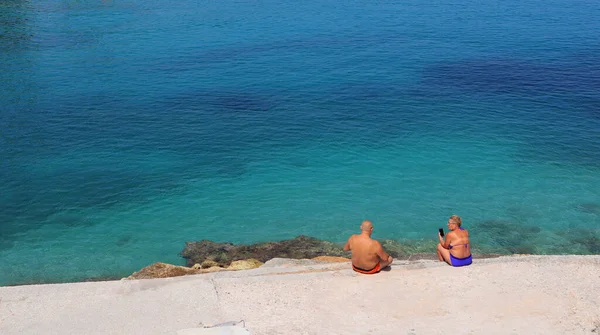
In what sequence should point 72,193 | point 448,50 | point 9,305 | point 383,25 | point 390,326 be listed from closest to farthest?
point 390,326 → point 9,305 → point 72,193 → point 448,50 → point 383,25

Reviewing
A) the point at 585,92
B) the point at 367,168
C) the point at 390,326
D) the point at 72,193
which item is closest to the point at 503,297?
the point at 390,326

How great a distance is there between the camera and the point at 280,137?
28.2 m

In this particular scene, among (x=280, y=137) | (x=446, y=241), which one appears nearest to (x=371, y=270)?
(x=446, y=241)

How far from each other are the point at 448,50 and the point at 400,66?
5489 millimetres

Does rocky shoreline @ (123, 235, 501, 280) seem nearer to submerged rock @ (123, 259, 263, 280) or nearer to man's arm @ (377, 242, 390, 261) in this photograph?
submerged rock @ (123, 259, 263, 280)

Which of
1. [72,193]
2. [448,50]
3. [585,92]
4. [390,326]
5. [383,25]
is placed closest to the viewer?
[390,326]

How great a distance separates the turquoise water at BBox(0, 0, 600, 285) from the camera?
21.4 metres

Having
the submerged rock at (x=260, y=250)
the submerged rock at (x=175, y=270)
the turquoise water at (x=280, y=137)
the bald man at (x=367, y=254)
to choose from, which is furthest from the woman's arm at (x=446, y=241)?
the turquoise water at (x=280, y=137)

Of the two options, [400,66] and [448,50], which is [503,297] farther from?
[448,50]

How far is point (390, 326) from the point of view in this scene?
12.0 meters

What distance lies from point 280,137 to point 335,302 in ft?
52.9

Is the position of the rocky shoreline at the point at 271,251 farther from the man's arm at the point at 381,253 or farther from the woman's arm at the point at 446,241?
the man's arm at the point at 381,253

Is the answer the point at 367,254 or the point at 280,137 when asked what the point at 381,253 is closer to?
the point at 367,254

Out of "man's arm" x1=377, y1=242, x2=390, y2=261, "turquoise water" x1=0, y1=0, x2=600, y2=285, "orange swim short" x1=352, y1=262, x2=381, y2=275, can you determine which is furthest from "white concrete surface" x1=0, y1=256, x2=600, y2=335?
"turquoise water" x1=0, y1=0, x2=600, y2=285
